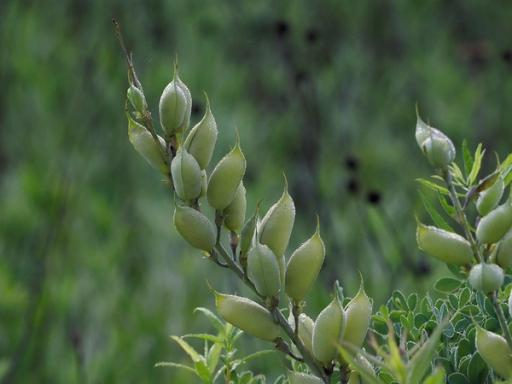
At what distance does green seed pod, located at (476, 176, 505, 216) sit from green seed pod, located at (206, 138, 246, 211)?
0.51ft

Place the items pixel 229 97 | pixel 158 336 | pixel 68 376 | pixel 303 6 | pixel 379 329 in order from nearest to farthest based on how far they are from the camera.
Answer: pixel 379 329, pixel 68 376, pixel 158 336, pixel 229 97, pixel 303 6

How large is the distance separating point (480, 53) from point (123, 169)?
3.48 ft

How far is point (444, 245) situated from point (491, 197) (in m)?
0.04

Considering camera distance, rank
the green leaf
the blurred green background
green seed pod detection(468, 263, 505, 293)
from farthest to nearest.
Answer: the blurred green background < the green leaf < green seed pod detection(468, 263, 505, 293)

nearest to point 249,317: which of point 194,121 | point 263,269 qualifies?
point 263,269

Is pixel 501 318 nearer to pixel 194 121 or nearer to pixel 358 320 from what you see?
pixel 358 320

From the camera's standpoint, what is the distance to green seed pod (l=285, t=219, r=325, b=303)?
71cm

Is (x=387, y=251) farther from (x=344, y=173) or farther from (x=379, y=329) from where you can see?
(x=379, y=329)

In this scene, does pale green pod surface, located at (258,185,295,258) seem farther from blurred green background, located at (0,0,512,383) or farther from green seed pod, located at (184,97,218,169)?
blurred green background, located at (0,0,512,383)

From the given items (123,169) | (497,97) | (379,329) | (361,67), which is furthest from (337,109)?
(379,329)

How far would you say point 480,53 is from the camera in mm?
3033

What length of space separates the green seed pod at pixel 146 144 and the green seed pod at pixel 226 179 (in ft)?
0.12

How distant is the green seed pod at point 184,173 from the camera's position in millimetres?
681

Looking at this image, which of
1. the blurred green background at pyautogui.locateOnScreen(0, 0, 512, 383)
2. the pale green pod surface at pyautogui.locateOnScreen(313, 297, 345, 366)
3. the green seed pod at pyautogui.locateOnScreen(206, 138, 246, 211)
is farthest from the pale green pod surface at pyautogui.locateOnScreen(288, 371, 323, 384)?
the blurred green background at pyautogui.locateOnScreen(0, 0, 512, 383)
